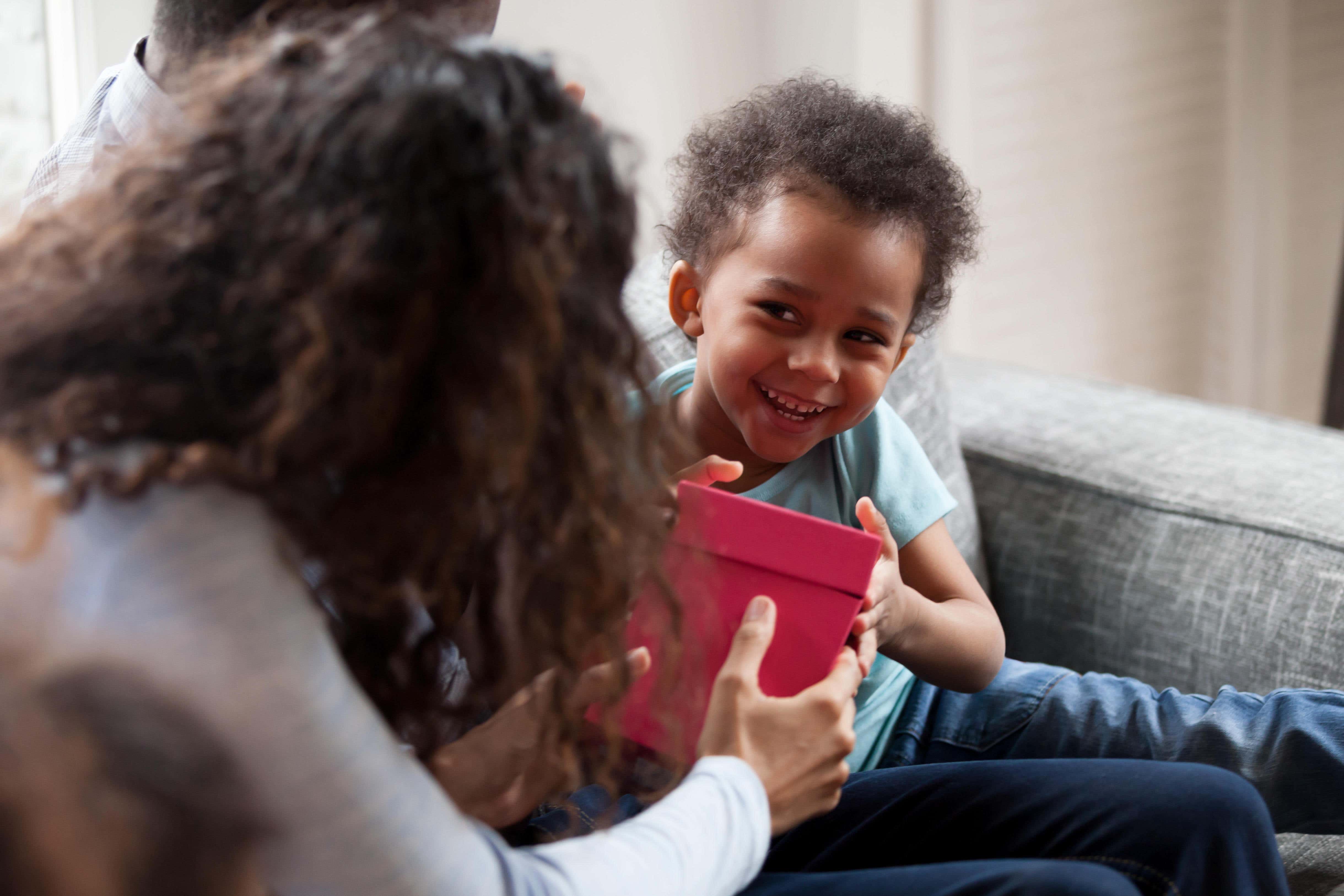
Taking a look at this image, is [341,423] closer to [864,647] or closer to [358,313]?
[358,313]

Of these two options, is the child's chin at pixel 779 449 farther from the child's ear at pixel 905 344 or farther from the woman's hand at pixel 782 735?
the woman's hand at pixel 782 735

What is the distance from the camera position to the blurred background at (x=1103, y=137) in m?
1.71

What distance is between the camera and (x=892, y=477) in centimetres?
96

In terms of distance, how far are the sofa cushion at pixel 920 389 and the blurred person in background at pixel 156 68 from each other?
36 centimetres

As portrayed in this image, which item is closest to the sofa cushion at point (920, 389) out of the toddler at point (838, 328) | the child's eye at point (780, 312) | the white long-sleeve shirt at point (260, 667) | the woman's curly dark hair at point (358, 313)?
the toddler at point (838, 328)

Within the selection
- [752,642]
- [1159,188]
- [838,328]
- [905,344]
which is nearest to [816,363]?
[838,328]

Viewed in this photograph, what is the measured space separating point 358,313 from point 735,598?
362mm

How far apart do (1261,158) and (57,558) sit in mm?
2481

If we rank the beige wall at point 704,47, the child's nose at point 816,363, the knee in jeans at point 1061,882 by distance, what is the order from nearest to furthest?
the knee in jeans at point 1061,882
the child's nose at point 816,363
the beige wall at point 704,47

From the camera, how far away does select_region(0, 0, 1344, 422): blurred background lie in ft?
5.62

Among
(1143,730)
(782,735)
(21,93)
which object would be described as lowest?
(1143,730)

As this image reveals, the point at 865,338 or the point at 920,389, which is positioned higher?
the point at 865,338

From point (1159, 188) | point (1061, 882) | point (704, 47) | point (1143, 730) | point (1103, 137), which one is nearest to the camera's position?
point (1061, 882)

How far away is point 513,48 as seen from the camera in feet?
1.71
